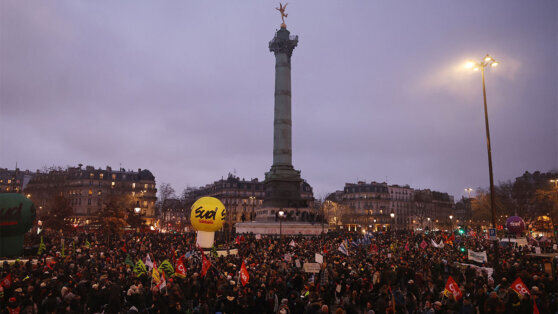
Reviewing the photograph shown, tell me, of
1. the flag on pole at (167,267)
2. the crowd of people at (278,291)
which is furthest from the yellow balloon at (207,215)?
the flag on pole at (167,267)

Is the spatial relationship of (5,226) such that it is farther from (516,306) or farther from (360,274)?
(516,306)

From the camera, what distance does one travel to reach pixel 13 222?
2427cm

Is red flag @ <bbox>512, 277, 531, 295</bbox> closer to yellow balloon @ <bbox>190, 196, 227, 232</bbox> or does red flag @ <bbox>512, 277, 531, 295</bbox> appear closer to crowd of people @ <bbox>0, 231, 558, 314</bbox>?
crowd of people @ <bbox>0, 231, 558, 314</bbox>

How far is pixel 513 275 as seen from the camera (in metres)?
17.1

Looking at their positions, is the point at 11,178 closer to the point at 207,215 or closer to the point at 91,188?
the point at 91,188

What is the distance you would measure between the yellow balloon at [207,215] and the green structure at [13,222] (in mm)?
10602

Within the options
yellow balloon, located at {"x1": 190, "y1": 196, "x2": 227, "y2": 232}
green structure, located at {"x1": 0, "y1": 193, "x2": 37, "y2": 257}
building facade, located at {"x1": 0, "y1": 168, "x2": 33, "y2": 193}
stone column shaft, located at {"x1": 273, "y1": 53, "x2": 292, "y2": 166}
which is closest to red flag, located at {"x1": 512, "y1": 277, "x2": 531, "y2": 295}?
yellow balloon, located at {"x1": 190, "y1": 196, "x2": 227, "y2": 232}

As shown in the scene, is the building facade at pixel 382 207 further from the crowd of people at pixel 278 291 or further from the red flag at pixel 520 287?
the red flag at pixel 520 287

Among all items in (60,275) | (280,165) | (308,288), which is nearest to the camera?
(308,288)

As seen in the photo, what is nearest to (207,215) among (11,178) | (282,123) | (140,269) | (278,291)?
(140,269)

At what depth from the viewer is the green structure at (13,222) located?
23844 millimetres

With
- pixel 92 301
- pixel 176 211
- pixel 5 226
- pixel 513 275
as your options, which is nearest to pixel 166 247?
pixel 5 226

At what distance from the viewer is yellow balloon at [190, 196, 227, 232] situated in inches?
1068

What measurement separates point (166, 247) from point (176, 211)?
119743mm
